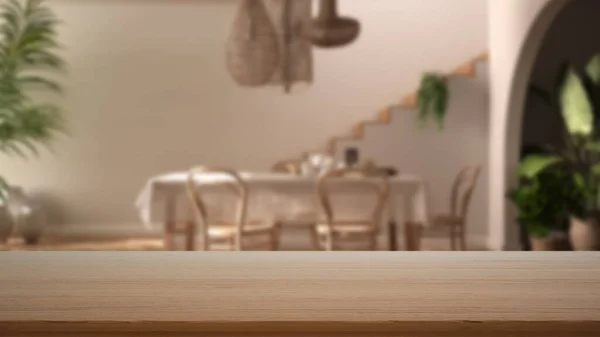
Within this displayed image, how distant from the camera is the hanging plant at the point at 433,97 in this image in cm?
654

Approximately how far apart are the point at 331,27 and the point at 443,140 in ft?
10.8

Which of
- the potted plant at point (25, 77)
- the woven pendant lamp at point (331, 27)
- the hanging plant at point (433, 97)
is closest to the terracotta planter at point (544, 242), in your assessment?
the hanging plant at point (433, 97)

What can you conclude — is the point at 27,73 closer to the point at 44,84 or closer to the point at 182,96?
the point at 44,84

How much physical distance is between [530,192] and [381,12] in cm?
303

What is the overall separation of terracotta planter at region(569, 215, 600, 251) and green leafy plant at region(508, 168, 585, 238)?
120 mm

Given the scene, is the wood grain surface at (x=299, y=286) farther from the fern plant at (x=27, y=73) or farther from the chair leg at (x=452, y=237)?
the fern plant at (x=27, y=73)

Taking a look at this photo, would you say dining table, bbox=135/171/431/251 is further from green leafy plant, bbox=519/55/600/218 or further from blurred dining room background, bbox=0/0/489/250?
blurred dining room background, bbox=0/0/489/250

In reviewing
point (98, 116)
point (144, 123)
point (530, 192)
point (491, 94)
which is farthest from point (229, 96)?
point (530, 192)

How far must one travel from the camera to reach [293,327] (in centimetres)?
55

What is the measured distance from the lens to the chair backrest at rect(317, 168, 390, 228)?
13.9ft

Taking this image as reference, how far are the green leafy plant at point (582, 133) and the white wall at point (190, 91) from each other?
1.79m

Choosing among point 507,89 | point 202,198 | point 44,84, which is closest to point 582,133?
point 507,89

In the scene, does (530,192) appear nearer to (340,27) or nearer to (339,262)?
(340,27)

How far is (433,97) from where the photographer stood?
258 inches
